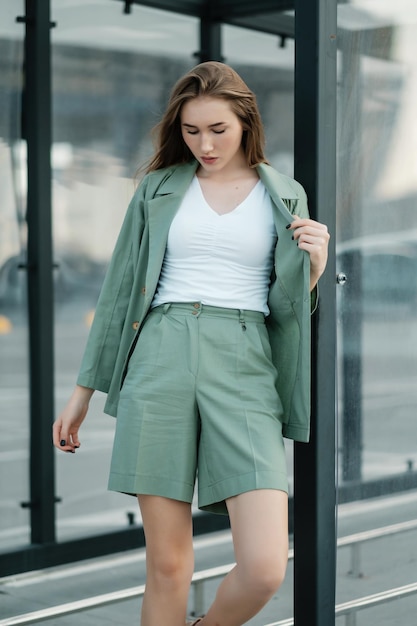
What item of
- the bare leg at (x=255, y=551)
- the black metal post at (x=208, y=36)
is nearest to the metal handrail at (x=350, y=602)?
the bare leg at (x=255, y=551)

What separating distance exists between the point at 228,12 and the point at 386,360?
2522 mm

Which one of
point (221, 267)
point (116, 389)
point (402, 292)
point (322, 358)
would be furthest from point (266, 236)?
point (402, 292)

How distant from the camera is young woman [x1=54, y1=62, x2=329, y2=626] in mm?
2512

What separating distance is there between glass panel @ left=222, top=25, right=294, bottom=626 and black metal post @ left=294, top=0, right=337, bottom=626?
2.49 meters

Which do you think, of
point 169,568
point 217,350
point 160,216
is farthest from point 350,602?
point 160,216

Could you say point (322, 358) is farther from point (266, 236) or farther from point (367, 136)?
point (367, 136)

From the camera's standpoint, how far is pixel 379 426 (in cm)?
323

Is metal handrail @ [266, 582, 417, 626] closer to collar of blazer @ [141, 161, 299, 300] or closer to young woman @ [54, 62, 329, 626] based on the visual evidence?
young woman @ [54, 62, 329, 626]

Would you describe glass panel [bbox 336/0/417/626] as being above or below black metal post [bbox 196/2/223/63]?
below

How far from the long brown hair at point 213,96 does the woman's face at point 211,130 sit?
2 cm

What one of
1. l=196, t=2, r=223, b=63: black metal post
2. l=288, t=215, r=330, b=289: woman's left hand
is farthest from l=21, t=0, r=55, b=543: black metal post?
l=288, t=215, r=330, b=289: woman's left hand

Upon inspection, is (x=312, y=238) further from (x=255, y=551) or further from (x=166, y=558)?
(x=166, y=558)

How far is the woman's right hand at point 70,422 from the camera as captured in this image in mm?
2688

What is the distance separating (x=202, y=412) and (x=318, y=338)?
0.39m
